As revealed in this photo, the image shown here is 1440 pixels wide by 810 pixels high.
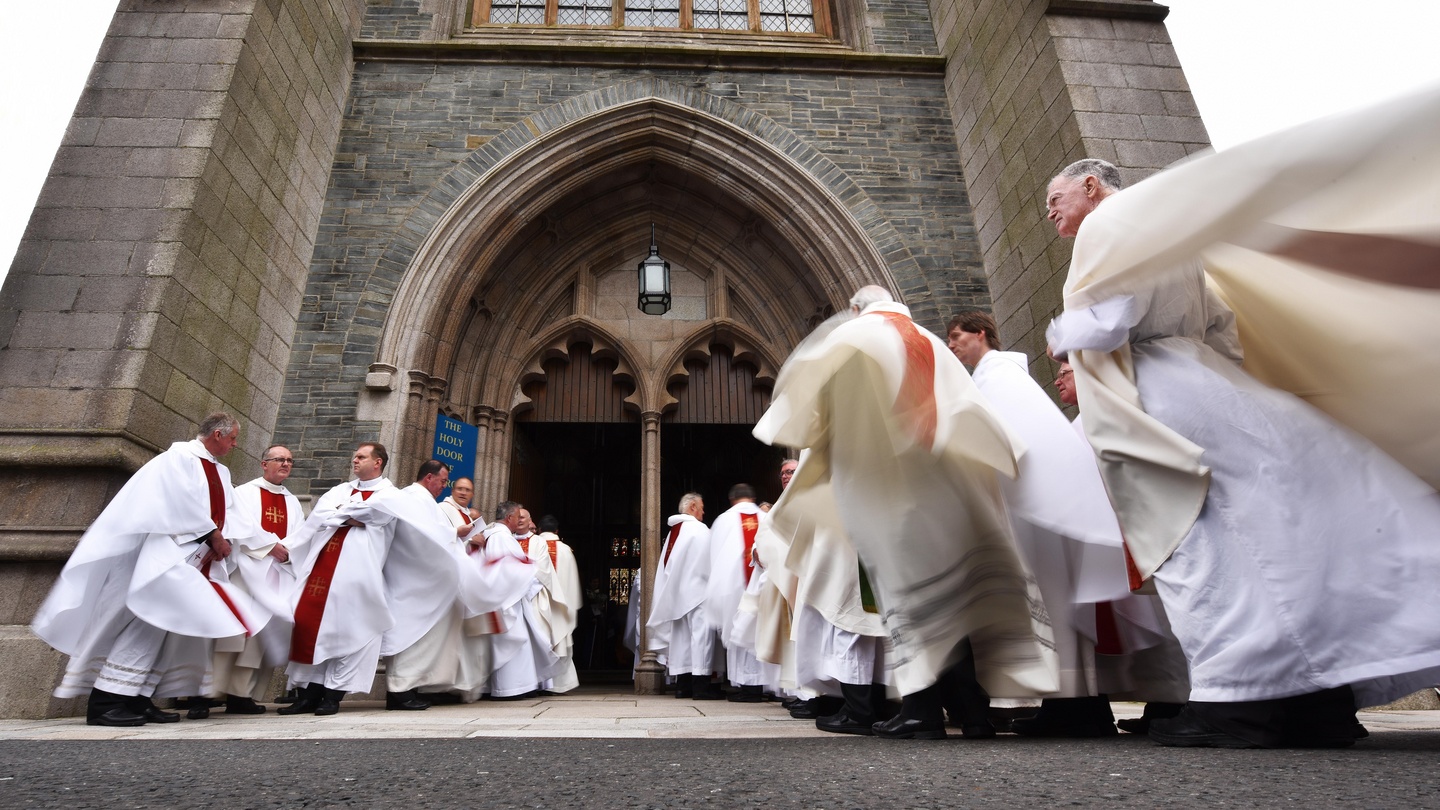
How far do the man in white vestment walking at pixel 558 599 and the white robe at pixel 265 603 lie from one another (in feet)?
8.61

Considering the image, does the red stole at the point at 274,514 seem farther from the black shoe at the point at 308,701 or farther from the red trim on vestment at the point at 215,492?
the black shoe at the point at 308,701

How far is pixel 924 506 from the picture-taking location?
229cm

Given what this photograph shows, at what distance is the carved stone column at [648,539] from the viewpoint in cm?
762

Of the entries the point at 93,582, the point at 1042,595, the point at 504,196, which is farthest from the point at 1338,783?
the point at 504,196

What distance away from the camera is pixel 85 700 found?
14.7 ft

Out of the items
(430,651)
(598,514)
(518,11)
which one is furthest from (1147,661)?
(518,11)

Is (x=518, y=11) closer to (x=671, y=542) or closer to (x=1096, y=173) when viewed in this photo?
(x=671, y=542)

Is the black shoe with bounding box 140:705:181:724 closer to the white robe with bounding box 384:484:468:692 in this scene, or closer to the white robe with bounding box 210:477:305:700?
the white robe with bounding box 210:477:305:700

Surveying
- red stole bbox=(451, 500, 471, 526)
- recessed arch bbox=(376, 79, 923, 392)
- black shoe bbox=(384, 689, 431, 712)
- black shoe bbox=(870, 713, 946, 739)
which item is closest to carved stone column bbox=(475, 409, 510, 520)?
recessed arch bbox=(376, 79, 923, 392)

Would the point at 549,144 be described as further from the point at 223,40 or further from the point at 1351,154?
the point at 1351,154

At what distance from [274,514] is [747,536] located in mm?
3338

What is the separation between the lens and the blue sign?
749 centimetres

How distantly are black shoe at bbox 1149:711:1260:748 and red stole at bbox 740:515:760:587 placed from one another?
13.4ft

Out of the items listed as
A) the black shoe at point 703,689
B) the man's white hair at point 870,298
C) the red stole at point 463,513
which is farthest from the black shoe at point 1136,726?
the red stole at point 463,513
